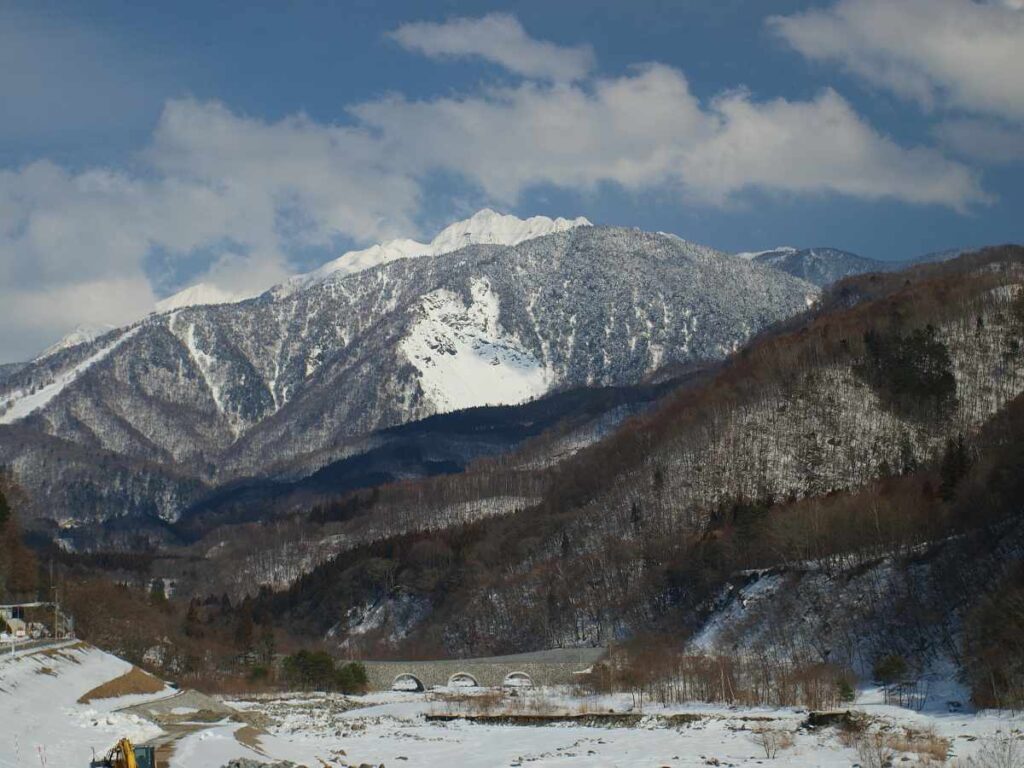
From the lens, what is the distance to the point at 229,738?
218 ft

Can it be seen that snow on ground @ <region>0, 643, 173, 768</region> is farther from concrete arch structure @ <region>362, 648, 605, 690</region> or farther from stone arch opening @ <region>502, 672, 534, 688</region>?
concrete arch structure @ <region>362, 648, 605, 690</region>

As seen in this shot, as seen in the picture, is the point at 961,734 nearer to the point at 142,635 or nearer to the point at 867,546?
the point at 867,546

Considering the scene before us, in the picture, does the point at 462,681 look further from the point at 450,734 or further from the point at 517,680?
the point at 450,734

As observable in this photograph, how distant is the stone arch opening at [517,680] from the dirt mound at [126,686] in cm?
6194

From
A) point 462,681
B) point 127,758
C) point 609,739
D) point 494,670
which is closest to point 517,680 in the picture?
point 494,670

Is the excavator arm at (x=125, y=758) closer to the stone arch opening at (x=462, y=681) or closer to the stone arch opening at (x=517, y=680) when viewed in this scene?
the stone arch opening at (x=517, y=680)

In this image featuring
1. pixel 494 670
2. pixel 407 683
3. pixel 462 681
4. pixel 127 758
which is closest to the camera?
pixel 127 758

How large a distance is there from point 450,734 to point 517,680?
2365 inches

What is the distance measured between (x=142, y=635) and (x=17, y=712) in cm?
9760

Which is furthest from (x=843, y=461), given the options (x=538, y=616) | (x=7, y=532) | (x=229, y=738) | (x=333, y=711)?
(x=229, y=738)

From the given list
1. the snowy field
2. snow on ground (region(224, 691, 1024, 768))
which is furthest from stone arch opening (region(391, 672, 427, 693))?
the snowy field

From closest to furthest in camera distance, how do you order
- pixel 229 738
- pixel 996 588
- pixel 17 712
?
1. pixel 17 712
2. pixel 229 738
3. pixel 996 588

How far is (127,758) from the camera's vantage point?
160 ft

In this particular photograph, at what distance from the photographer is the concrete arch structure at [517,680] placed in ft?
486
